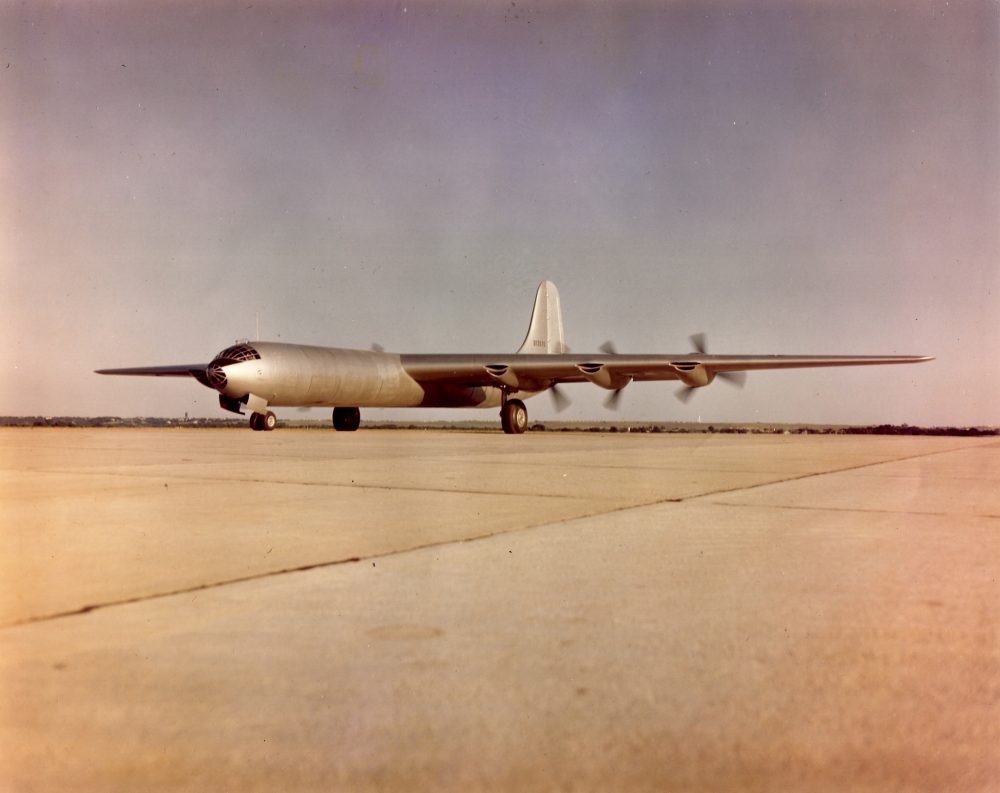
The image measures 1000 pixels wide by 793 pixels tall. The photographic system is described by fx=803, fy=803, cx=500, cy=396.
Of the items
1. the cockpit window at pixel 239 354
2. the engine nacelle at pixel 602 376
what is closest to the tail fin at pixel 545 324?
the engine nacelle at pixel 602 376

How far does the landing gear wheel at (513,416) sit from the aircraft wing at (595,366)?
71cm

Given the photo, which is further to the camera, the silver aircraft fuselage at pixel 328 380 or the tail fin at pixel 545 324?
the tail fin at pixel 545 324

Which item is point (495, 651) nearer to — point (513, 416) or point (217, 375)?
point (217, 375)

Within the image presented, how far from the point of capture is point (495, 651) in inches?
117

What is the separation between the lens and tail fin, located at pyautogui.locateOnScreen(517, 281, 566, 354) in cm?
3994

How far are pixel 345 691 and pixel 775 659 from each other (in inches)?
60.8

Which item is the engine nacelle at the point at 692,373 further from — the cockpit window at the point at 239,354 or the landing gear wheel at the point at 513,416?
the cockpit window at the point at 239,354

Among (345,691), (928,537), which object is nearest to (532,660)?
(345,691)

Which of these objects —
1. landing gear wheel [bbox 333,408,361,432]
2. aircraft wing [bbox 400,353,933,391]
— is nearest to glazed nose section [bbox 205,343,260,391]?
aircraft wing [bbox 400,353,933,391]

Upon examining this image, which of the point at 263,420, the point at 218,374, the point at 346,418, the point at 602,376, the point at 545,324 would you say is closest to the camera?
the point at 218,374

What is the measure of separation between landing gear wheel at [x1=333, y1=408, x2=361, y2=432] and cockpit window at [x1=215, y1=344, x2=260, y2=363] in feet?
28.5

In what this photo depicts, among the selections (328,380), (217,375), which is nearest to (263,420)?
(328,380)

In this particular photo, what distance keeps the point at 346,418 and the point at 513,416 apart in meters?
7.38

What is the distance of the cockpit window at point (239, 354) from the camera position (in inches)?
938
